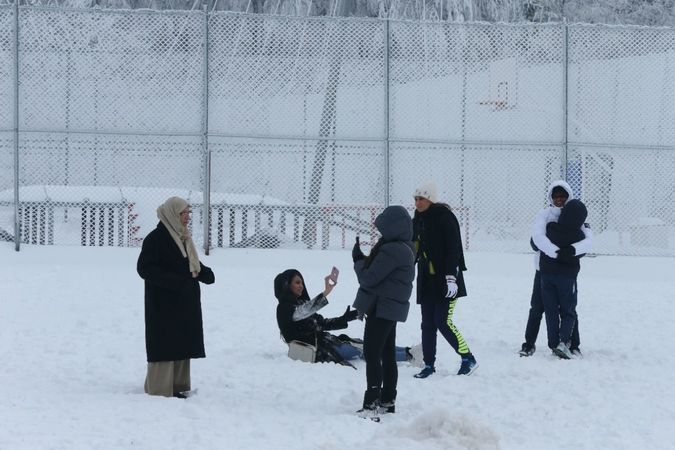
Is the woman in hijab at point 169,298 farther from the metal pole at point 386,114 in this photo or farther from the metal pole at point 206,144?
the metal pole at point 386,114

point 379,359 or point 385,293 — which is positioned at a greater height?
point 385,293

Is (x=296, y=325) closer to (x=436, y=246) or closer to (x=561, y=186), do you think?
(x=436, y=246)

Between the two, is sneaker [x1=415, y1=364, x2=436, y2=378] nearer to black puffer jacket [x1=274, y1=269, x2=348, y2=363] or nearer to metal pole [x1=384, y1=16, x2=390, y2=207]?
black puffer jacket [x1=274, y1=269, x2=348, y2=363]

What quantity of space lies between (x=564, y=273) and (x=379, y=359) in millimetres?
2867

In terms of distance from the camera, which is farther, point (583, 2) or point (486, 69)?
point (583, 2)

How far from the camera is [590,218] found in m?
14.9

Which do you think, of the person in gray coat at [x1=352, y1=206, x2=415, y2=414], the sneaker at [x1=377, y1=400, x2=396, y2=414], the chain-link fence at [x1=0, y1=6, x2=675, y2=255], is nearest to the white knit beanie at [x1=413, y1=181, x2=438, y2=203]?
the person in gray coat at [x1=352, y1=206, x2=415, y2=414]

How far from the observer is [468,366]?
8.53 metres

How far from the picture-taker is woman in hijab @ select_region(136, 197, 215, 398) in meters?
7.14

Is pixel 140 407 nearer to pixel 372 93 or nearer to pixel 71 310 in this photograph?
pixel 71 310

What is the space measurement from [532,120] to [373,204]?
8.18 feet

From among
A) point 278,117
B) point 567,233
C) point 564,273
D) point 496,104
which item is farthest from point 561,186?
point 278,117

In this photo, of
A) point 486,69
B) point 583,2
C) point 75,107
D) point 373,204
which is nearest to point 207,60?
point 75,107

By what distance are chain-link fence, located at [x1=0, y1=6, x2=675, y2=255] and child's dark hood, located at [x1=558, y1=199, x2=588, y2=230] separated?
4.23 m
